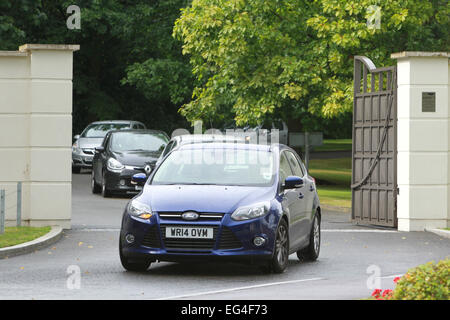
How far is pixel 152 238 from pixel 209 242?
654 mm

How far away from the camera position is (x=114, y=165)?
25203 millimetres

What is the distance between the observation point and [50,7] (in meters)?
45.5

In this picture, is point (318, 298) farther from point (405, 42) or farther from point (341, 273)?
point (405, 42)

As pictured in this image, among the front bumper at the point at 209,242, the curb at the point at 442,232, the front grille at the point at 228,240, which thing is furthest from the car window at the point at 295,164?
the curb at the point at 442,232

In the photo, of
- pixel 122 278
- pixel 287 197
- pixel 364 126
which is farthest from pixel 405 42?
pixel 122 278

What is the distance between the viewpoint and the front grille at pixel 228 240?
472 inches

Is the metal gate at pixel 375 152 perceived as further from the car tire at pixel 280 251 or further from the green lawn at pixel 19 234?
the car tire at pixel 280 251

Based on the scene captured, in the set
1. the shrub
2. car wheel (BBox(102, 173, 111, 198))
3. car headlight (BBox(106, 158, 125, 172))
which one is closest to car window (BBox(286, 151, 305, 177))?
the shrub

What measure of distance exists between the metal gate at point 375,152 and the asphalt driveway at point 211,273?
4.28 ft

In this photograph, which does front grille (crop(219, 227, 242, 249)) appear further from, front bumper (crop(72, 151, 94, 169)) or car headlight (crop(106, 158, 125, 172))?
front bumper (crop(72, 151, 94, 169))

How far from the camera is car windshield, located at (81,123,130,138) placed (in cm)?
3584

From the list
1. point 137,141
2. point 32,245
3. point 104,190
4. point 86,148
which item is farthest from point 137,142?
point 32,245

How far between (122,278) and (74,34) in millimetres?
33574

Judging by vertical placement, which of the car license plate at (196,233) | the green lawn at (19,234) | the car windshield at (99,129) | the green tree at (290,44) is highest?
the green tree at (290,44)
